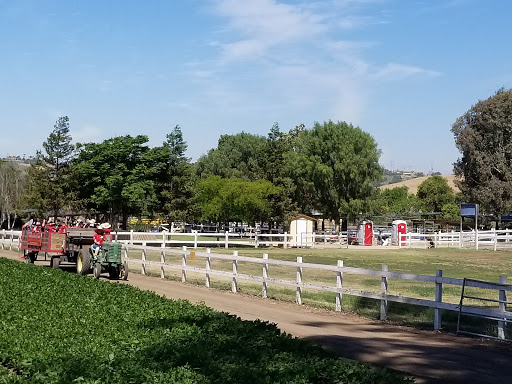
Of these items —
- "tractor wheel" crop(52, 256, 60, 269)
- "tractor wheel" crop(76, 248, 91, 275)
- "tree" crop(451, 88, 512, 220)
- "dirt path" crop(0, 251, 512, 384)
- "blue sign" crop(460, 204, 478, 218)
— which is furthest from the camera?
"tree" crop(451, 88, 512, 220)

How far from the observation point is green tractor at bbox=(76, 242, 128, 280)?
22.5 metres

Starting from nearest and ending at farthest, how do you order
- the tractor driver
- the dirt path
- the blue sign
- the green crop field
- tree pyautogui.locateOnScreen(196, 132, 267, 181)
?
the dirt path → the green crop field → the tractor driver → the blue sign → tree pyautogui.locateOnScreen(196, 132, 267, 181)

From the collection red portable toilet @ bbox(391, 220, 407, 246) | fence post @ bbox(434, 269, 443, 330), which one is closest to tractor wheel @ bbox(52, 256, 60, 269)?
fence post @ bbox(434, 269, 443, 330)

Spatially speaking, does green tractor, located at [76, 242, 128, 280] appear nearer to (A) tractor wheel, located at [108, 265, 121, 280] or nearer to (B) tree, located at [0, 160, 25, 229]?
(A) tractor wheel, located at [108, 265, 121, 280]

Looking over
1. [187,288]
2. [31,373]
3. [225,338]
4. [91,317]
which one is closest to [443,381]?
[225,338]

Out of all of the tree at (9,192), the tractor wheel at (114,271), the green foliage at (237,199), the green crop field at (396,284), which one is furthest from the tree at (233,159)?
the tractor wheel at (114,271)

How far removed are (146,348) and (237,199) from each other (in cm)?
5625

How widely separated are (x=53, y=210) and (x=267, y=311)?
67.3 meters

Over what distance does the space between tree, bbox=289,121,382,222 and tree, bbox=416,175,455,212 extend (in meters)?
67.5

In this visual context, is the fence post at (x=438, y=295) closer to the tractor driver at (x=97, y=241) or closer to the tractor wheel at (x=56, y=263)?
the tractor driver at (x=97, y=241)

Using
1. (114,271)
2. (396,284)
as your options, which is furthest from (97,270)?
(396,284)

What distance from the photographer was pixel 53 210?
79.0 meters

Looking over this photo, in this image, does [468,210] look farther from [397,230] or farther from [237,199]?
[237,199]

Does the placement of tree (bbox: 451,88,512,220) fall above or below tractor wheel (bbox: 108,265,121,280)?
above
